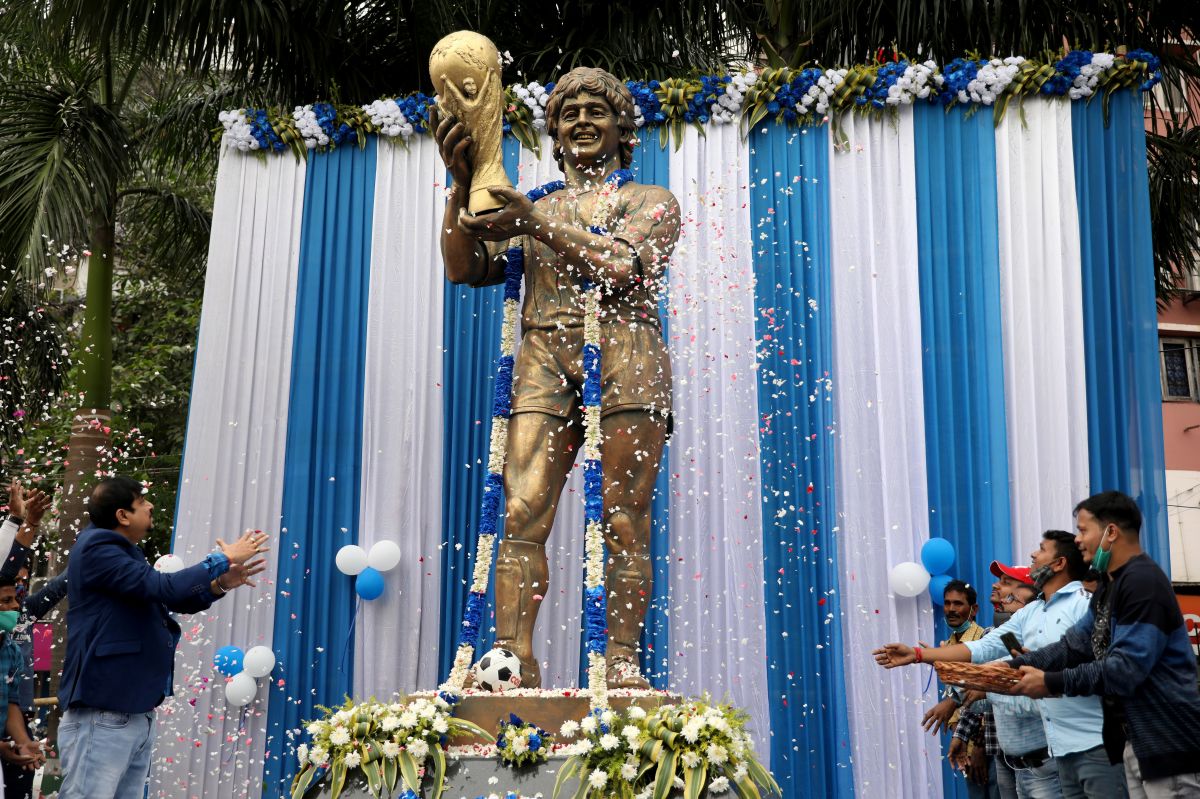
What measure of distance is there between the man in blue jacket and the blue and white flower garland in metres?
0.82

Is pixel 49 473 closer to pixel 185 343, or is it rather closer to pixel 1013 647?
pixel 185 343

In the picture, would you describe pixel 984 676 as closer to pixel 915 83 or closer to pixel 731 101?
pixel 915 83

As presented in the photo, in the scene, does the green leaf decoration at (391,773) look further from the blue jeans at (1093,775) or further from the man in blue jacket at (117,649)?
the blue jeans at (1093,775)

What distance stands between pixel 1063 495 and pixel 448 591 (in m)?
3.29

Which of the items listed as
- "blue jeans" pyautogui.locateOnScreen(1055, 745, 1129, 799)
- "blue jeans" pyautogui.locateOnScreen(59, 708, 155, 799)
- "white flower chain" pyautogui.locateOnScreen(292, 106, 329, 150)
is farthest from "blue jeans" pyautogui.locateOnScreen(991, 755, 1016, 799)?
"white flower chain" pyautogui.locateOnScreen(292, 106, 329, 150)

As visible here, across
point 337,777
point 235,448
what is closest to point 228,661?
point 235,448

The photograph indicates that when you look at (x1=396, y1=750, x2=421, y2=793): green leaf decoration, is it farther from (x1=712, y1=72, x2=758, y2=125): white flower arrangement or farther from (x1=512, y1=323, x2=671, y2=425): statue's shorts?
(x1=712, y1=72, x2=758, y2=125): white flower arrangement

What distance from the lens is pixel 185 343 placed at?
43.2ft

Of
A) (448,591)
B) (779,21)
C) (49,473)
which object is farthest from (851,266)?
(49,473)

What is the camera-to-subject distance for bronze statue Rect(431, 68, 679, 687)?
5.02 meters

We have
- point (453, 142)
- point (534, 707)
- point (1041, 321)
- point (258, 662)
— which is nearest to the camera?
point (534, 707)

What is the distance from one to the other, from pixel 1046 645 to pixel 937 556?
7.69 ft

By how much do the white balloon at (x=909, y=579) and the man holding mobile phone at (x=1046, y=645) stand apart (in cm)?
153

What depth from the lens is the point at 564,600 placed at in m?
7.25
